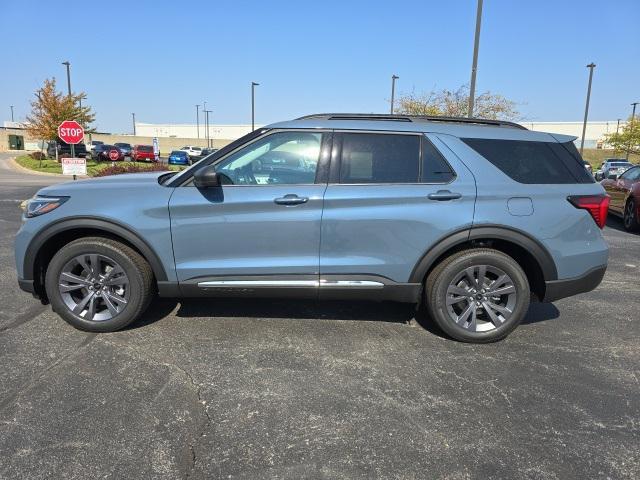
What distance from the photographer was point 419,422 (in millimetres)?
2881

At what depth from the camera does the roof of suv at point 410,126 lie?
391 centimetres

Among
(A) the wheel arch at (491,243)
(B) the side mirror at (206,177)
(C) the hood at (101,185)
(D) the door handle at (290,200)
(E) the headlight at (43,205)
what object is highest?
(B) the side mirror at (206,177)

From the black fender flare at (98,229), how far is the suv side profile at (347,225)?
1cm

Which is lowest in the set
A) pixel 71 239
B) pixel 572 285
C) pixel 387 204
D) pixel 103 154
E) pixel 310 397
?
pixel 310 397

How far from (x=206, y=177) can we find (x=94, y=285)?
137 centimetres

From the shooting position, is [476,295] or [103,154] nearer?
[476,295]

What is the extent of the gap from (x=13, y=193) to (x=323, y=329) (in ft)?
49.8

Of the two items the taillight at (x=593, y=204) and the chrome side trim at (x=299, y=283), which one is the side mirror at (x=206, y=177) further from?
the taillight at (x=593, y=204)

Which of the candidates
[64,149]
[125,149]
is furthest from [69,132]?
[125,149]

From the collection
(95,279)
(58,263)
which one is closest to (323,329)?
(95,279)

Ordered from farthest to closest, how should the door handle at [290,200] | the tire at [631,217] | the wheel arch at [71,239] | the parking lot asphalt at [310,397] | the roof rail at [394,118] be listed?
the tire at [631,217], the roof rail at [394,118], the wheel arch at [71,239], the door handle at [290,200], the parking lot asphalt at [310,397]

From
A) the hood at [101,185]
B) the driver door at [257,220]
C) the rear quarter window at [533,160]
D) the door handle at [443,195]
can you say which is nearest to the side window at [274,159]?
the driver door at [257,220]

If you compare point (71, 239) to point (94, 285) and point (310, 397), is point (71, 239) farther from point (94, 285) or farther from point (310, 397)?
point (310, 397)

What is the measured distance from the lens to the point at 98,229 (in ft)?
12.7
